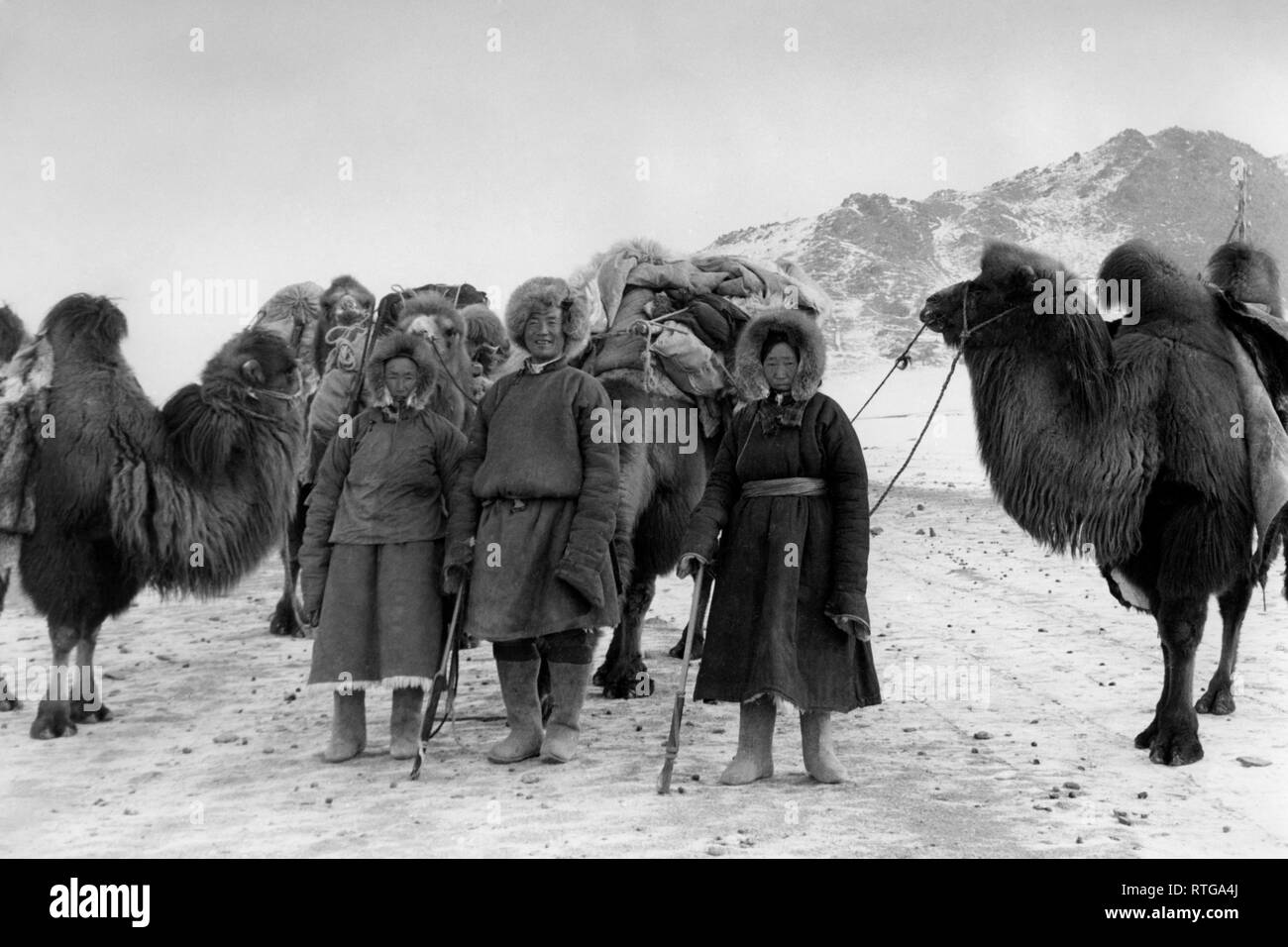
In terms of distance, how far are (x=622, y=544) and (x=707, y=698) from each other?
117 centimetres

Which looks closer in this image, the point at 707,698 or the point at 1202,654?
the point at 707,698

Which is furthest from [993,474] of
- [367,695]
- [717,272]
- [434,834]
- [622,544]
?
[367,695]

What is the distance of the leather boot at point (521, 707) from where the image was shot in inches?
238

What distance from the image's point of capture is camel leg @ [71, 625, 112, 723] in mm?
6746

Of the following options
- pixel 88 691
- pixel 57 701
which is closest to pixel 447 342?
pixel 88 691

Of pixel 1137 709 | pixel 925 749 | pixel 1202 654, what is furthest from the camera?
→ pixel 1202 654

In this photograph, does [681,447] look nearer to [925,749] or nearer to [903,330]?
[925,749]

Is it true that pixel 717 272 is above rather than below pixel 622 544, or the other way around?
above

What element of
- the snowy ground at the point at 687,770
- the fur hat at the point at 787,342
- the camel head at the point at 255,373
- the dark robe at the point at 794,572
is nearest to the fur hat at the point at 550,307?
the fur hat at the point at 787,342

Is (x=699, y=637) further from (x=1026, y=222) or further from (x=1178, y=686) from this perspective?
(x=1026, y=222)

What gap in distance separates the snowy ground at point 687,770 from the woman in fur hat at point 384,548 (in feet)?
1.25

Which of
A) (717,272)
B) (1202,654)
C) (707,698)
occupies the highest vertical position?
(717,272)

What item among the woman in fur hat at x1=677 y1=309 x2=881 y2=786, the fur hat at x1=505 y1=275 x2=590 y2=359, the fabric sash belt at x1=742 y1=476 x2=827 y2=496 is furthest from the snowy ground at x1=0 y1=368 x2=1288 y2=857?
the fur hat at x1=505 y1=275 x2=590 y2=359

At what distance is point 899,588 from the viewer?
455 inches
